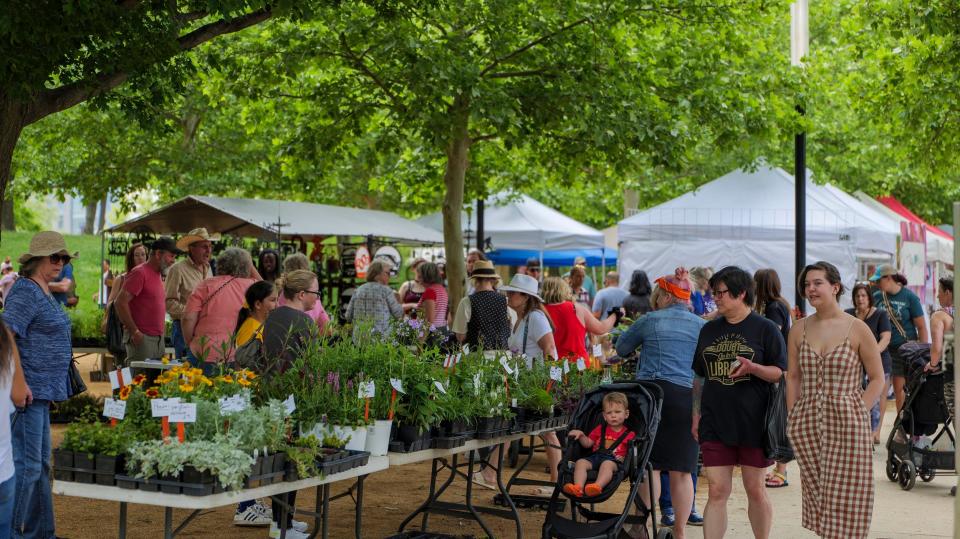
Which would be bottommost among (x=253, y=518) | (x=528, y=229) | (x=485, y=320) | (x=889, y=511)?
(x=889, y=511)

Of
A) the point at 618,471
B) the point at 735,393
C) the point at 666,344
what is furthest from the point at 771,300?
the point at 618,471

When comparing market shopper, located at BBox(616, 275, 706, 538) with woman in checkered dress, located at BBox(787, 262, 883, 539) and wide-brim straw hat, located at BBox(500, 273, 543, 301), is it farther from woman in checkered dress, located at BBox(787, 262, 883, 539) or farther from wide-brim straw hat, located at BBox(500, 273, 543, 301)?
wide-brim straw hat, located at BBox(500, 273, 543, 301)

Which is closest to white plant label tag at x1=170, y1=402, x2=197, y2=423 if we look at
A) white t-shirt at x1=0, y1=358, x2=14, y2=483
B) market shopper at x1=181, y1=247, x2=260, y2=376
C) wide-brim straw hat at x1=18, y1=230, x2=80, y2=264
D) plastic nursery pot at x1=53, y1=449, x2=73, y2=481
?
plastic nursery pot at x1=53, y1=449, x2=73, y2=481

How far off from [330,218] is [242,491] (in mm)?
11757

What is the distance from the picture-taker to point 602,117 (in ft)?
39.8

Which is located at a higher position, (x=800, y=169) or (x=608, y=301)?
(x=800, y=169)

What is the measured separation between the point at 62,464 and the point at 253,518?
282 cm

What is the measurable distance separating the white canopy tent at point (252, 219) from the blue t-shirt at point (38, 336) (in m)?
8.03

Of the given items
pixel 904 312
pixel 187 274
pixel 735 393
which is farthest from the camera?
pixel 904 312

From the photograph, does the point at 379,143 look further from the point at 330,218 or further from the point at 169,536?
the point at 169,536

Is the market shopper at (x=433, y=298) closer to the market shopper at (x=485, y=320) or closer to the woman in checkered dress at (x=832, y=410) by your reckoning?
the market shopper at (x=485, y=320)

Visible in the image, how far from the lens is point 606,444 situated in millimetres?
6539

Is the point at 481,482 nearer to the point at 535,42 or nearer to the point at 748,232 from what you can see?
the point at 535,42

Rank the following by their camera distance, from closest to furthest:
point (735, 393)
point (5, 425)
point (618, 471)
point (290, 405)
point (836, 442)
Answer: point (5, 425) < point (290, 405) < point (836, 442) < point (735, 393) < point (618, 471)
